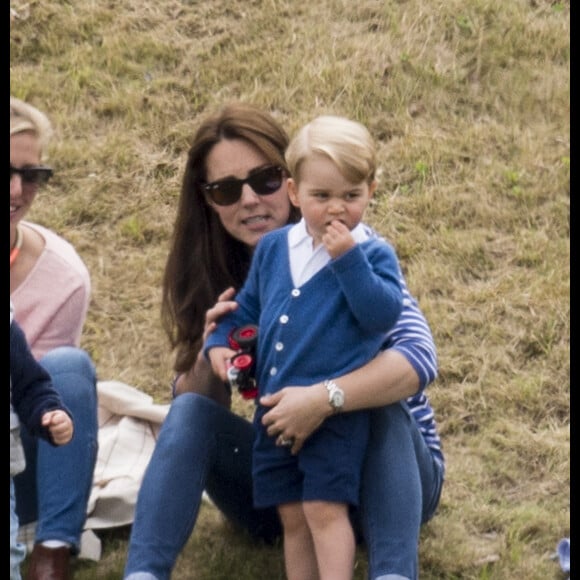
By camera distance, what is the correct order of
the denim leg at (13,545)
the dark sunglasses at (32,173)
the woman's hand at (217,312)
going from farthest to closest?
1. the woman's hand at (217,312)
2. the dark sunglasses at (32,173)
3. the denim leg at (13,545)

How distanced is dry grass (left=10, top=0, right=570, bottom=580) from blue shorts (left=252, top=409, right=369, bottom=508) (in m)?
1.30

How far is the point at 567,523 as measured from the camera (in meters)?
3.70

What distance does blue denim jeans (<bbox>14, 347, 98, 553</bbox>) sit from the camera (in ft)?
10.3

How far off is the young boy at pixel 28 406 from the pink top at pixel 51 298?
602 mm

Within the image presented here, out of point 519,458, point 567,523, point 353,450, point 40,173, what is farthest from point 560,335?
point 40,173

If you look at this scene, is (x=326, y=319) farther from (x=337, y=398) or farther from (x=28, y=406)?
(x=28, y=406)

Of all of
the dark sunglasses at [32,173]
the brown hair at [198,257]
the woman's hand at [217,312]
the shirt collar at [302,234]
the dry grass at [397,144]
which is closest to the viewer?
the dark sunglasses at [32,173]

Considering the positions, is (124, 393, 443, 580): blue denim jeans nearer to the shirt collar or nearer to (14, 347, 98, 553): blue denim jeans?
(14, 347, 98, 553): blue denim jeans

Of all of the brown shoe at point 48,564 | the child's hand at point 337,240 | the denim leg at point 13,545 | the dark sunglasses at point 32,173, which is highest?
the dark sunglasses at point 32,173

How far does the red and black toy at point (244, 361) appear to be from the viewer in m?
2.94

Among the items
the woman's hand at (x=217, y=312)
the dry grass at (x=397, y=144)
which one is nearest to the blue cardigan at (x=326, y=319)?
the woman's hand at (x=217, y=312)

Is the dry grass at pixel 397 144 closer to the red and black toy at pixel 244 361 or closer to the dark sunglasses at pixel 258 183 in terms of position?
the dark sunglasses at pixel 258 183

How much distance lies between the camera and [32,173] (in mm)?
2660

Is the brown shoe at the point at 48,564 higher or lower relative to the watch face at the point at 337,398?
lower
